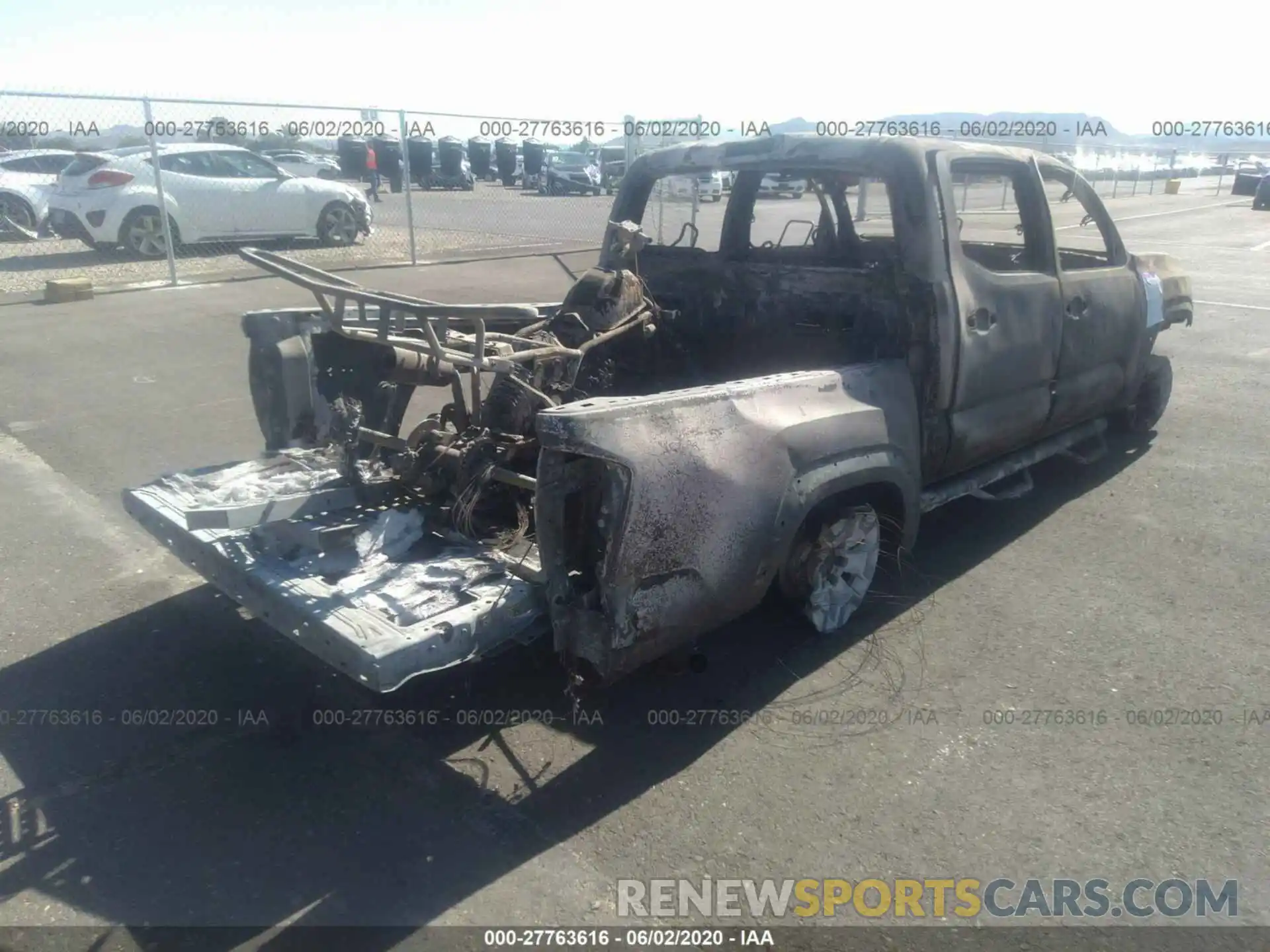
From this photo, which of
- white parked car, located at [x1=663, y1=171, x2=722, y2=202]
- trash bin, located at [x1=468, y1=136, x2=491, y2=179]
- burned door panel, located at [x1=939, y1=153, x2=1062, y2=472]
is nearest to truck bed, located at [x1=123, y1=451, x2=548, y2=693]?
burned door panel, located at [x1=939, y1=153, x2=1062, y2=472]

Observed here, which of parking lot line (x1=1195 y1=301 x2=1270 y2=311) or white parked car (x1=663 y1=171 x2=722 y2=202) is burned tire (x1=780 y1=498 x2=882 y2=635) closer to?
white parked car (x1=663 y1=171 x2=722 y2=202)

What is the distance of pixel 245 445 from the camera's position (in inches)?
251

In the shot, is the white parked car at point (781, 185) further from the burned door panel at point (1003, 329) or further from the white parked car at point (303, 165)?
the white parked car at point (303, 165)

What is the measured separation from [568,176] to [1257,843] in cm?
2867

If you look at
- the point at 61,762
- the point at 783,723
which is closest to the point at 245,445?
the point at 61,762

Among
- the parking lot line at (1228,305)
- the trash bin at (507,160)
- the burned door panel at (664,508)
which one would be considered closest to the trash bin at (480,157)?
the trash bin at (507,160)

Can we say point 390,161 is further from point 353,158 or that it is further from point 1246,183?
point 1246,183

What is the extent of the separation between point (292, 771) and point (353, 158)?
29.8m

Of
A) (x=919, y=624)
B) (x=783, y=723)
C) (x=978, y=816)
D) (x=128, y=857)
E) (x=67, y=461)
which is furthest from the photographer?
(x=67, y=461)

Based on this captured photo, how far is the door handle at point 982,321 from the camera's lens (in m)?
4.27

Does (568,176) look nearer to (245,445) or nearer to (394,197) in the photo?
(394,197)

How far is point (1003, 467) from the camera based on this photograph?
16.3 feet

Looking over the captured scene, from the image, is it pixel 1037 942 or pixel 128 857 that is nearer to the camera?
pixel 1037 942

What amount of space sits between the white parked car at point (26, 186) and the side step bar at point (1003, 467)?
53.3 feet
